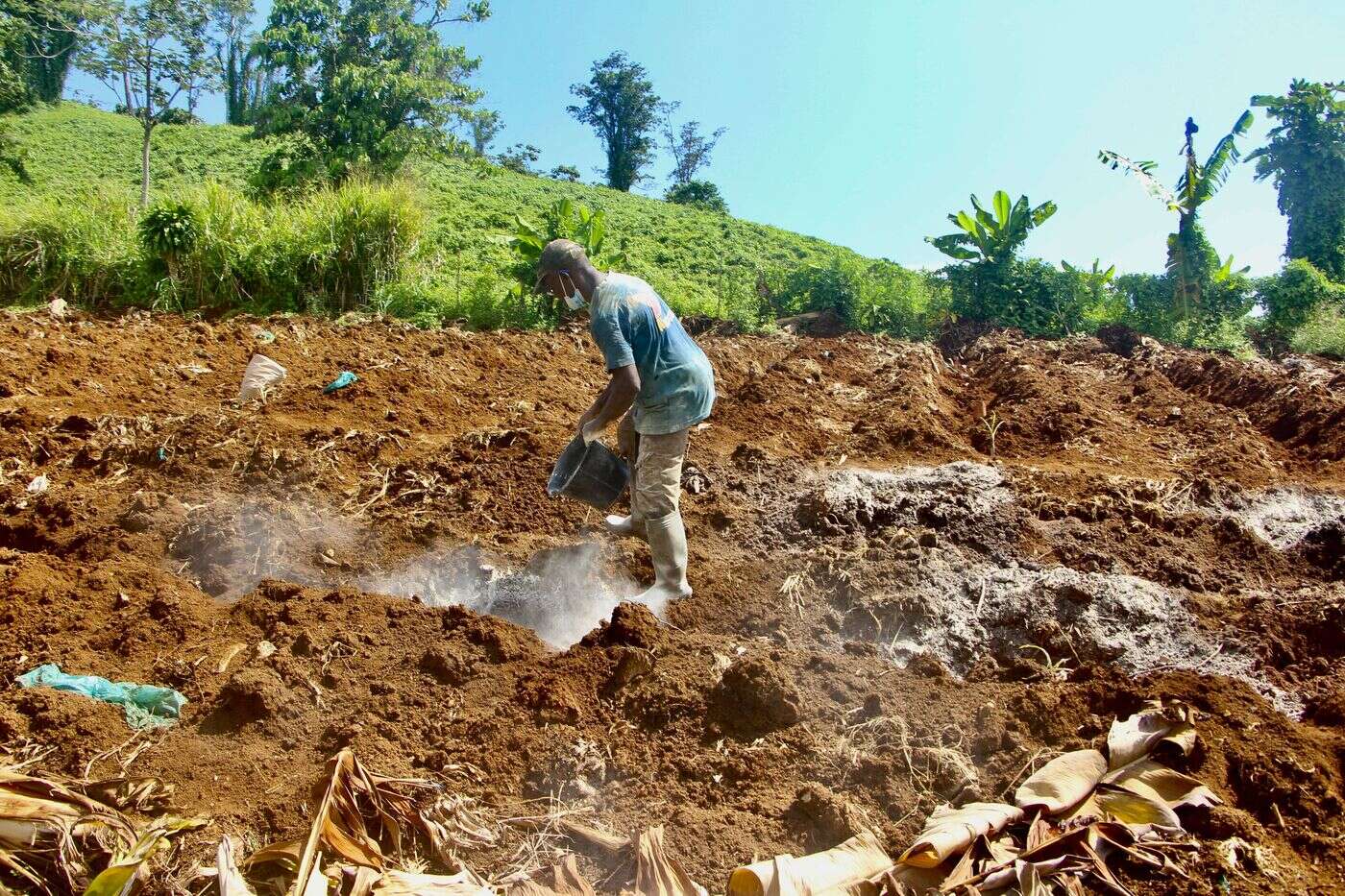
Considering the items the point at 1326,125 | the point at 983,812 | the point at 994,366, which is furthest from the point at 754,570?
the point at 1326,125

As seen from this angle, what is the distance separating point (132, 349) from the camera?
9.06 metres

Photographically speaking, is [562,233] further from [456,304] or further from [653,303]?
[653,303]

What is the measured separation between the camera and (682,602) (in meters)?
5.13

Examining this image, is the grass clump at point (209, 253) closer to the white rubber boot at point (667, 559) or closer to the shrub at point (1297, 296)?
the white rubber boot at point (667, 559)

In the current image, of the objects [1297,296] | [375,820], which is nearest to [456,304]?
[375,820]

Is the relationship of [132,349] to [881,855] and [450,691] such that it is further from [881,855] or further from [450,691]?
[881,855]

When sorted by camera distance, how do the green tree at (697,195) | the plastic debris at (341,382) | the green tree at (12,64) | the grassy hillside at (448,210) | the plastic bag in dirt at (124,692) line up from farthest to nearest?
the green tree at (697,195) < the green tree at (12,64) < the grassy hillside at (448,210) < the plastic debris at (341,382) < the plastic bag in dirt at (124,692)

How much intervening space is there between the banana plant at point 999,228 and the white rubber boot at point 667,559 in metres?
10.9

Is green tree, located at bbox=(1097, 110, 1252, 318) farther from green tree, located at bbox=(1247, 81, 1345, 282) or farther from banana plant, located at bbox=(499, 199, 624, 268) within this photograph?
banana plant, located at bbox=(499, 199, 624, 268)

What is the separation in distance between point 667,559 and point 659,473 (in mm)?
490

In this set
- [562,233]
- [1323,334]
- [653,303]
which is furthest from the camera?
[1323,334]

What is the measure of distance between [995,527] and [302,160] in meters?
14.9

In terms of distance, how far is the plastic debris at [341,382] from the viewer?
26.5ft

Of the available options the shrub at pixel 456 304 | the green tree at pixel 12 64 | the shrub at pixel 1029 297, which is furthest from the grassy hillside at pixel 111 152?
the shrub at pixel 1029 297
